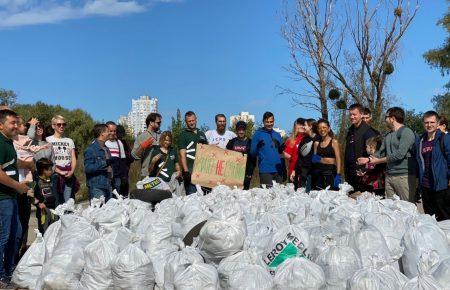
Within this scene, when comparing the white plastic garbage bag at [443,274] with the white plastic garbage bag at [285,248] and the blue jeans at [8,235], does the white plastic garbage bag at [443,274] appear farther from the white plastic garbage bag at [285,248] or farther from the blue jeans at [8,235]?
the blue jeans at [8,235]

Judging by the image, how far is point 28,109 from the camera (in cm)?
3662

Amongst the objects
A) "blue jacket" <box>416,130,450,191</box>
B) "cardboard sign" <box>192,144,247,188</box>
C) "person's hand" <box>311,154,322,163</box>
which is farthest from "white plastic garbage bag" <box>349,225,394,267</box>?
"cardboard sign" <box>192,144,247,188</box>

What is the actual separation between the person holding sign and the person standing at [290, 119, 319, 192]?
1762 millimetres

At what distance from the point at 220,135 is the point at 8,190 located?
13.4ft

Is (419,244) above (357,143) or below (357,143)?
below

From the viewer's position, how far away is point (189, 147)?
8.39 m

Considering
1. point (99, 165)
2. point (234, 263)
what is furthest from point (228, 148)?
point (234, 263)

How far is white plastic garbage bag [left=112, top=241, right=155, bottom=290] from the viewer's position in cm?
420

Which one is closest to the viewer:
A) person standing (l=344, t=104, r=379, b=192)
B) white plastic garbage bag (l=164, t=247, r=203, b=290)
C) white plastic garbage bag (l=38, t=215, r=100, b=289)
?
white plastic garbage bag (l=164, t=247, r=203, b=290)

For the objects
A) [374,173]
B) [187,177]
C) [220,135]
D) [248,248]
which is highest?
[220,135]

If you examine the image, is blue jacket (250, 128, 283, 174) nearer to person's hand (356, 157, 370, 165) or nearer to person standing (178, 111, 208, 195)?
person standing (178, 111, 208, 195)

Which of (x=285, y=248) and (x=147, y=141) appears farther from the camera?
(x=147, y=141)

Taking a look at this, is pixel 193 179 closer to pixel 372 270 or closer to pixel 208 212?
pixel 208 212

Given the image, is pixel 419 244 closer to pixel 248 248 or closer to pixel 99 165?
pixel 248 248
